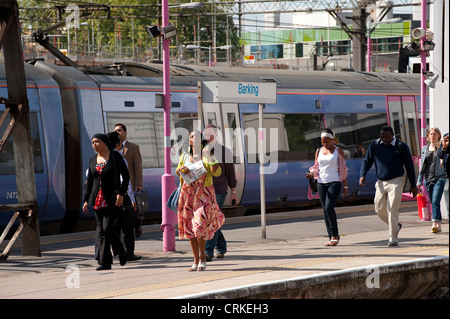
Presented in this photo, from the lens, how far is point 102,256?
10.4 m

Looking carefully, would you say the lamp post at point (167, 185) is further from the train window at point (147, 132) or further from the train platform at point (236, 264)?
the train window at point (147, 132)

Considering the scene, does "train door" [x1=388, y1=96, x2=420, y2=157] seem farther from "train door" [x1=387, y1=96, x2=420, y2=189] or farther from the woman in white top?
the woman in white top

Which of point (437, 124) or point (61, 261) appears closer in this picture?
point (61, 261)

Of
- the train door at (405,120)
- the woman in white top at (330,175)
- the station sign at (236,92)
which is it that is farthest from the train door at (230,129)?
the woman in white top at (330,175)

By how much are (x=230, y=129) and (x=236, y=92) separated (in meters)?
5.22

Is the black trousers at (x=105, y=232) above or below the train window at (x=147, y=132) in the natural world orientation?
below

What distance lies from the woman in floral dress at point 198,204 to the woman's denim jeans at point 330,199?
2.56m

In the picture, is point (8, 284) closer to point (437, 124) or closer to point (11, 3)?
point (11, 3)

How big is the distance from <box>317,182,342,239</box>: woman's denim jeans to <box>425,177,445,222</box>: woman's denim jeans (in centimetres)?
224

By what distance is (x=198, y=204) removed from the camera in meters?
10.0

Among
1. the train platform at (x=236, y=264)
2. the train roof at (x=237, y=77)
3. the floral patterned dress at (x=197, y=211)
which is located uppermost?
the train roof at (x=237, y=77)

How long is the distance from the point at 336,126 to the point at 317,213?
3.18 meters

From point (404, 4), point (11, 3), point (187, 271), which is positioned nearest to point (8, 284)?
point (187, 271)

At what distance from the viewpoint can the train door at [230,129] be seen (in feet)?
57.3
